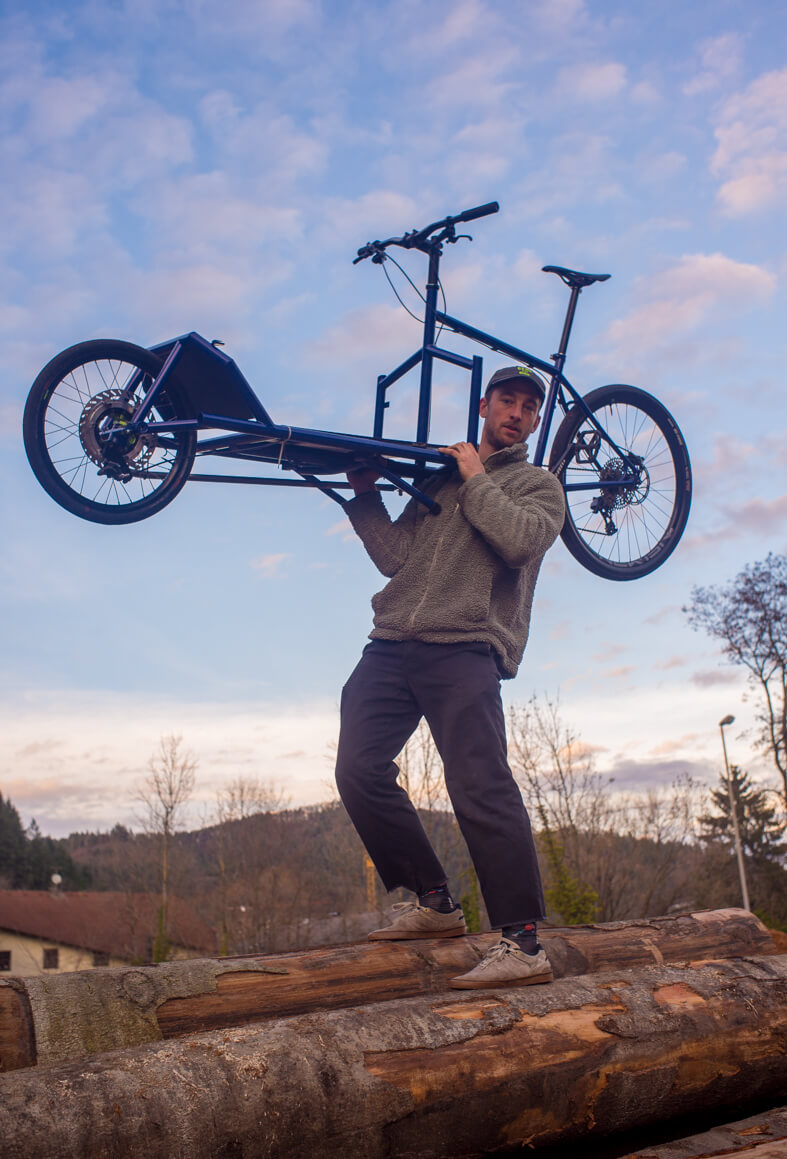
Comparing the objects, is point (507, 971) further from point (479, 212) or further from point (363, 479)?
point (479, 212)

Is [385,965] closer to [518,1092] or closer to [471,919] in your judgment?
[518,1092]

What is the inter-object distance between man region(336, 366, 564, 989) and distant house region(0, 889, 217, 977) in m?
32.5

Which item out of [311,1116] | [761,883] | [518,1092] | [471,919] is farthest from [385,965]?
[761,883]

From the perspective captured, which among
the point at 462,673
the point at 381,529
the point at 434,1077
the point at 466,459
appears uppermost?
the point at 466,459

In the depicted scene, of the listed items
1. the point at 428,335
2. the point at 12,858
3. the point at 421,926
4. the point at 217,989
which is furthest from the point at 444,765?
the point at 12,858

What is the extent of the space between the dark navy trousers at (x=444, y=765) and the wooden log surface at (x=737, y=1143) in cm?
87

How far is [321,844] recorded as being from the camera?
37125 millimetres

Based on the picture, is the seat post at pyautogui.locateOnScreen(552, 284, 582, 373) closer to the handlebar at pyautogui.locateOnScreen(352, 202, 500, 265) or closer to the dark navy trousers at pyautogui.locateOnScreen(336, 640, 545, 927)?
the handlebar at pyautogui.locateOnScreen(352, 202, 500, 265)

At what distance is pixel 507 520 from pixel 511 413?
708 mm

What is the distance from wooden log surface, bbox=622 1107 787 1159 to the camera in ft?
8.49

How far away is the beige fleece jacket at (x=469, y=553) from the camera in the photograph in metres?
3.73

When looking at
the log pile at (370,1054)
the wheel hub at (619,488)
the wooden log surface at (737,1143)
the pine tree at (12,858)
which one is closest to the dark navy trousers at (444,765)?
the log pile at (370,1054)

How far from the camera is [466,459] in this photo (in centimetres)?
396

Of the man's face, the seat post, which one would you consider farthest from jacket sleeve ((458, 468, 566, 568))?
the seat post
